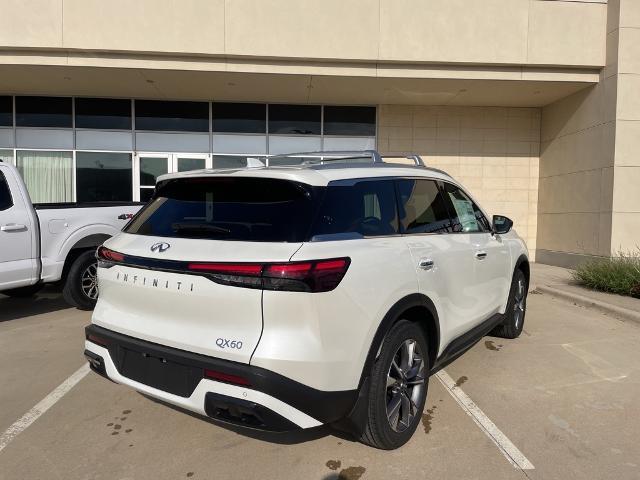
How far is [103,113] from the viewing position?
43.0 ft

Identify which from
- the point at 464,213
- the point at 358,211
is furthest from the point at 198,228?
the point at 464,213

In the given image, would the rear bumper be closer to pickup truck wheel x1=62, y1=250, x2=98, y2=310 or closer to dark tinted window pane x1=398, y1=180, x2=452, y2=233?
dark tinted window pane x1=398, y1=180, x2=452, y2=233

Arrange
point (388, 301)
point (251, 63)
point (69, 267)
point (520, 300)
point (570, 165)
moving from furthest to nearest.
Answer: point (570, 165) → point (251, 63) → point (69, 267) → point (520, 300) → point (388, 301)

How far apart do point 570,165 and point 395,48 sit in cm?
557

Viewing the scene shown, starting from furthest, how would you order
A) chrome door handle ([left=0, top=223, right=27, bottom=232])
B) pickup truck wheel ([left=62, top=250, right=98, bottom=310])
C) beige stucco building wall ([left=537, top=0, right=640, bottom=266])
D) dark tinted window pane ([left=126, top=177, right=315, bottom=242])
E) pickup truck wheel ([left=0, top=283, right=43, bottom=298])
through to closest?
beige stucco building wall ([left=537, top=0, right=640, bottom=266]), pickup truck wheel ([left=0, top=283, right=43, bottom=298]), pickup truck wheel ([left=62, top=250, right=98, bottom=310]), chrome door handle ([left=0, top=223, right=27, bottom=232]), dark tinted window pane ([left=126, top=177, right=315, bottom=242])

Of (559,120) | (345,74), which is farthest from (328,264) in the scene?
(559,120)

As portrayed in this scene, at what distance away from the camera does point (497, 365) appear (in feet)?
14.9

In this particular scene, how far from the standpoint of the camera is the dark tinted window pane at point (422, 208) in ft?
10.6

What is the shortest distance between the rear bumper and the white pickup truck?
3.98 m

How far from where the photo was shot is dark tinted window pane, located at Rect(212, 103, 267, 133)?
43.6 feet

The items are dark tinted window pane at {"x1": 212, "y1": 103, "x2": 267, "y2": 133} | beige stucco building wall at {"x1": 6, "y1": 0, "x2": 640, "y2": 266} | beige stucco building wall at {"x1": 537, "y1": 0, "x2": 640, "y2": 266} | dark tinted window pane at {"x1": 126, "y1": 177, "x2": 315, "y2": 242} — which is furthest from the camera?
dark tinted window pane at {"x1": 212, "y1": 103, "x2": 267, "y2": 133}

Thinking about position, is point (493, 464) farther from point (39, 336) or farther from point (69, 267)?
point (69, 267)

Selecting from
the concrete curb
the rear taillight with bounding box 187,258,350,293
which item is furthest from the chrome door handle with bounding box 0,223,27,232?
the concrete curb

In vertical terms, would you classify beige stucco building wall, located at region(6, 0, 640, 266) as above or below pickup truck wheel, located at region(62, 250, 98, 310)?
above
